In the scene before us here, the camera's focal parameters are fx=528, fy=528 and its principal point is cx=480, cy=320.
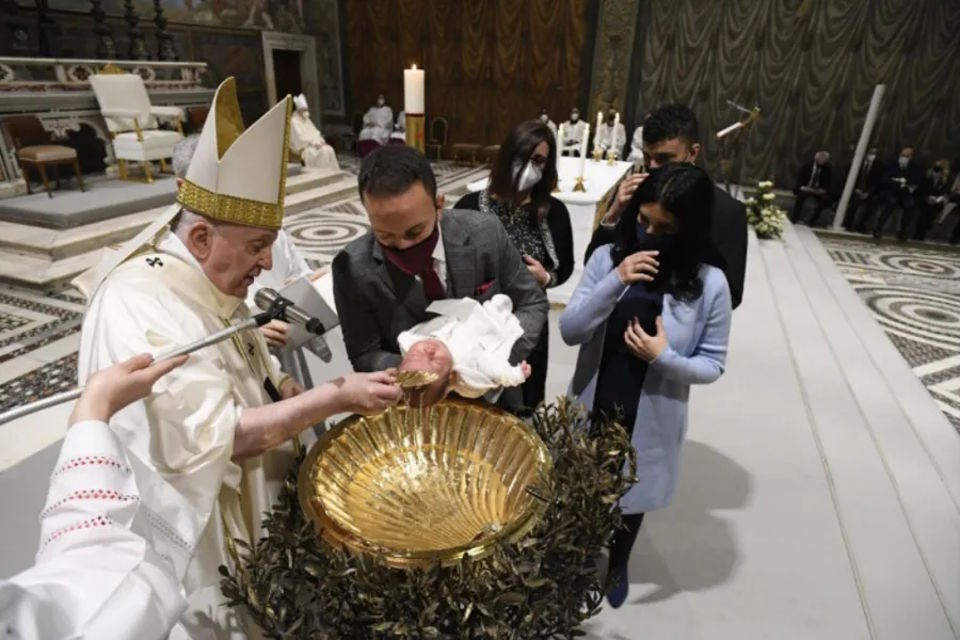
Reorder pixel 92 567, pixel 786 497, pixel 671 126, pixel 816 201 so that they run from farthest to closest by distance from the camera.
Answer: pixel 816 201 < pixel 786 497 < pixel 671 126 < pixel 92 567

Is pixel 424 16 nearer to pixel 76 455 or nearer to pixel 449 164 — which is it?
pixel 449 164

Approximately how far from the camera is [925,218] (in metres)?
9.12

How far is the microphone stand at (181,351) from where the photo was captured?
75cm

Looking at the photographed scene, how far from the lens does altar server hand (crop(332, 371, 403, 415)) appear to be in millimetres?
1304

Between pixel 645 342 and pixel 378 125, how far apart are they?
12152mm

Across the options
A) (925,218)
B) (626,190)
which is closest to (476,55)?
(925,218)

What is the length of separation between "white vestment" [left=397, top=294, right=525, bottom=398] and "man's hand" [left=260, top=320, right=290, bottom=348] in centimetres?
86

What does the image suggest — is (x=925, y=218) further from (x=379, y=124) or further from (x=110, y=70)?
(x=110, y=70)

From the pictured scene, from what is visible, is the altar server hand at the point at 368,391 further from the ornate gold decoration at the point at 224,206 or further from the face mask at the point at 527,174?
the face mask at the point at 527,174

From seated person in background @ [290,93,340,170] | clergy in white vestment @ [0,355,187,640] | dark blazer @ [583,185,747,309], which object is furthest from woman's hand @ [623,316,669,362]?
seated person in background @ [290,93,340,170]

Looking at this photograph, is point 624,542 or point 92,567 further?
point 624,542

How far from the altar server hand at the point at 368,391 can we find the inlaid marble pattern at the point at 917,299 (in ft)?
15.0

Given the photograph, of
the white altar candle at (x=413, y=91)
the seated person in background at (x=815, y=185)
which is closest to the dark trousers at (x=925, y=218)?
the seated person in background at (x=815, y=185)

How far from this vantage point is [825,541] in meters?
2.75
